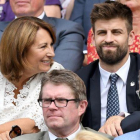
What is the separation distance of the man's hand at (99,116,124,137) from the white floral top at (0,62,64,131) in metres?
0.50

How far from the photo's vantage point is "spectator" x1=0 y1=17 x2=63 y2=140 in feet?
12.7

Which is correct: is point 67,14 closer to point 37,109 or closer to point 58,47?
point 58,47

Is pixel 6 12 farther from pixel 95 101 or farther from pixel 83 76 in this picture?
pixel 95 101

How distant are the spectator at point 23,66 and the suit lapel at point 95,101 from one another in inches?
14.5

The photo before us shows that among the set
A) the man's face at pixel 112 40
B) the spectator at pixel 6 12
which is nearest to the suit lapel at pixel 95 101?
the man's face at pixel 112 40

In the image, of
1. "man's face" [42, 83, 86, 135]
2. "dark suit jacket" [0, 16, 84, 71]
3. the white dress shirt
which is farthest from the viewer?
"dark suit jacket" [0, 16, 84, 71]

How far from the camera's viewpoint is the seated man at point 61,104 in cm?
335

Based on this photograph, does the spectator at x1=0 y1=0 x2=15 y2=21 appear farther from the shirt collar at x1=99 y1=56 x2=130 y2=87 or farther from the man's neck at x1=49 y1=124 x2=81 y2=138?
the man's neck at x1=49 y1=124 x2=81 y2=138

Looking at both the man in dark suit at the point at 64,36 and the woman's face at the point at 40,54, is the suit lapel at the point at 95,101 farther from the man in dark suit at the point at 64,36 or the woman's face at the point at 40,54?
the man in dark suit at the point at 64,36

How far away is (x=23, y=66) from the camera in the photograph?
12.9 ft

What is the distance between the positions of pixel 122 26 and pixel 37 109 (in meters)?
0.94

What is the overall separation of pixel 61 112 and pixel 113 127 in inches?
15.1

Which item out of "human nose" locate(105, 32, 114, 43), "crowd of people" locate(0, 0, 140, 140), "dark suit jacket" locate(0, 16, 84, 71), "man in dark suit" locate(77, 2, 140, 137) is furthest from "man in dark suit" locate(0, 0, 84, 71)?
"human nose" locate(105, 32, 114, 43)

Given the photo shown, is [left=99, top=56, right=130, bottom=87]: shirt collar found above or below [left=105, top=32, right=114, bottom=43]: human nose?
below
